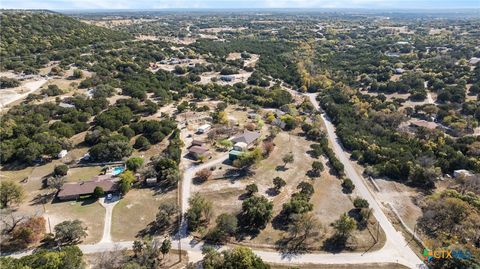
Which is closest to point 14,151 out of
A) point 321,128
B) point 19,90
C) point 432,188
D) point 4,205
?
point 4,205

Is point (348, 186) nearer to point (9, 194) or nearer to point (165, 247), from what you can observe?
point (165, 247)

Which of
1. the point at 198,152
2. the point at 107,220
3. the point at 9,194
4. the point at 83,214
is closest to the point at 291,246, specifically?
the point at 107,220

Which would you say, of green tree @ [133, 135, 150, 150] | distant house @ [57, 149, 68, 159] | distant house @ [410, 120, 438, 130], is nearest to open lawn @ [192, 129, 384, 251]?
green tree @ [133, 135, 150, 150]

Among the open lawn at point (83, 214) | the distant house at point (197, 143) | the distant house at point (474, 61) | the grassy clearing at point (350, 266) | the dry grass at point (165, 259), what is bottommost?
the grassy clearing at point (350, 266)

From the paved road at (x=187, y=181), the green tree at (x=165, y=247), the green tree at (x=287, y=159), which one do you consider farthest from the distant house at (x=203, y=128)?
the green tree at (x=165, y=247)

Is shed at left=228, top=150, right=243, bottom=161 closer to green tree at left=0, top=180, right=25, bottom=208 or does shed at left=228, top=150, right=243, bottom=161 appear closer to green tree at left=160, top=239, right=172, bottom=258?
green tree at left=160, top=239, right=172, bottom=258

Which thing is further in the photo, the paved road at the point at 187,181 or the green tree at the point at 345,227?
the paved road at the point at 187,181

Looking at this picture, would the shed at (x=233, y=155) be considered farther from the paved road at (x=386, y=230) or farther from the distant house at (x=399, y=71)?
the distant house at (x=399, y=71)
